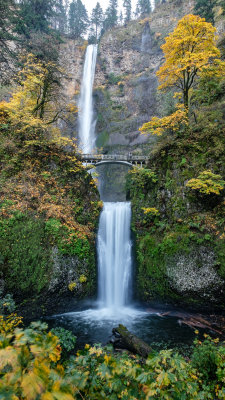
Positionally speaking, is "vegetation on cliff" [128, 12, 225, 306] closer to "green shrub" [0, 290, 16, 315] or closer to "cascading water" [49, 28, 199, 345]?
"cascading water" [49, 28, 199, 345]

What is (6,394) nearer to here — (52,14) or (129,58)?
(52,14)

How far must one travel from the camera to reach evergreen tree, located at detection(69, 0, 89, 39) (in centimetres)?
4608

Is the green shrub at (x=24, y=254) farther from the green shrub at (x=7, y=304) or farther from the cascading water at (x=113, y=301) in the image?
the cascading water at (x=113, y=301)

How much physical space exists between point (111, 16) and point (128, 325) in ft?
201

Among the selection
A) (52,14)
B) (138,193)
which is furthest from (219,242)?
(52,14)

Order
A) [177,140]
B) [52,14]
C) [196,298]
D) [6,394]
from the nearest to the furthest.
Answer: [6,394] < [196,298] < [177,140] < [52,14]

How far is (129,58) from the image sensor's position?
131ft

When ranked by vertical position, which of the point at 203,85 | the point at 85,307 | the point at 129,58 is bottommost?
the point at 85,307

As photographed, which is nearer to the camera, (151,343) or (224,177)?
(151,343)

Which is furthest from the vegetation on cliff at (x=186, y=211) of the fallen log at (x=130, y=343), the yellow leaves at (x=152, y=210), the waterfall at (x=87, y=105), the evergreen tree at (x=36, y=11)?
the waterfall at (x=87, y=105)

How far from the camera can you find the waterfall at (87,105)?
31750 mm

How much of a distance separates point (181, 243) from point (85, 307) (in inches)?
223

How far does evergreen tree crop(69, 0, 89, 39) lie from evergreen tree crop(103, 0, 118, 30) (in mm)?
5040

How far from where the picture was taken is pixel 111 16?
46.9 m
